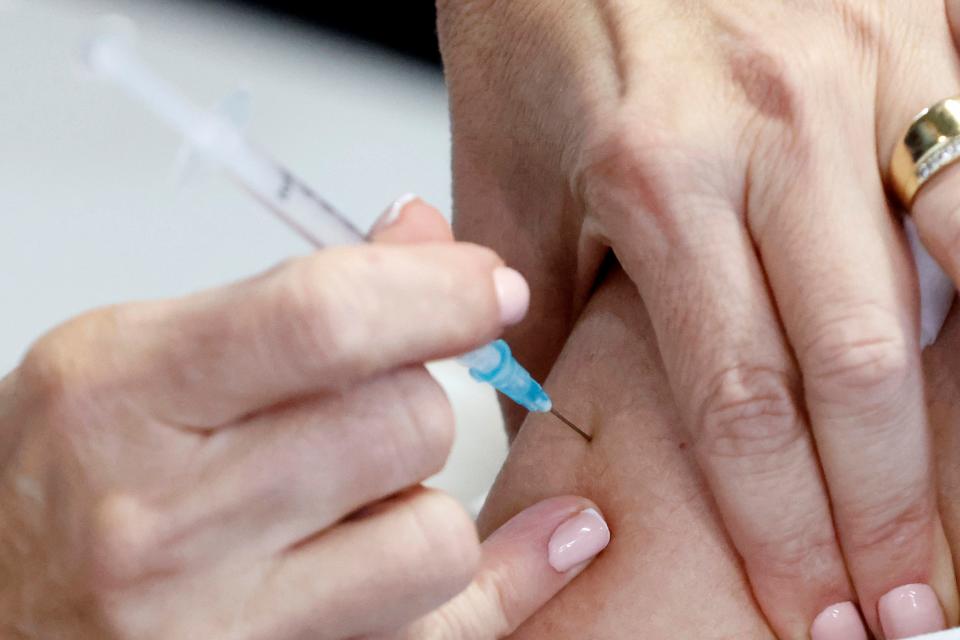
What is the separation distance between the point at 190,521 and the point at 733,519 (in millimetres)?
417

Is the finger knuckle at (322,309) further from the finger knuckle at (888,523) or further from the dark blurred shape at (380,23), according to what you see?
the dark blurred shape at (380,23)

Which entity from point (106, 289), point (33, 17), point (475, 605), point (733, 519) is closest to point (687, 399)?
point (733, 519)

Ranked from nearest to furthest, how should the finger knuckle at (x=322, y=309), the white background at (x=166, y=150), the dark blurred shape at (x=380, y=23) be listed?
the finger knuckle at (x=322, y=309)
the white background at (x=166, y=150)
the dark blurred shape at (x=380, y=23)

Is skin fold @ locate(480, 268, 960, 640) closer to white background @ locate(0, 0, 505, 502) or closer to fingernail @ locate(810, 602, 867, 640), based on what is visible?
fingernail @ locate(810, 602, 867, 640)

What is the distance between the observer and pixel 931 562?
0.75 meters

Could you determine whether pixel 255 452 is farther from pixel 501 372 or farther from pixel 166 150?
pixel 166 150

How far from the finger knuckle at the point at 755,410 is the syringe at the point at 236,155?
172 millimetres

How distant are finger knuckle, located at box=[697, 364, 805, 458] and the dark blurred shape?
1455 mm

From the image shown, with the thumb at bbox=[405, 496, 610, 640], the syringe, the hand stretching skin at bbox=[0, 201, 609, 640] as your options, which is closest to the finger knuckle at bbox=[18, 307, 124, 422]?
the hand stretching skin at bbox=[0, 201, 609, 640]

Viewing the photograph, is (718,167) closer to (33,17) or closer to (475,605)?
(475,605)

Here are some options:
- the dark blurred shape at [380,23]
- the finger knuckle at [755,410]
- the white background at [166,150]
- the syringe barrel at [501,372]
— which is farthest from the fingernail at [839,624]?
the dark blurred shape at [380,23]

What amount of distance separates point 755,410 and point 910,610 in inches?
7.9

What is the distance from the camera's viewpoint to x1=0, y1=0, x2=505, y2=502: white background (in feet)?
5.66

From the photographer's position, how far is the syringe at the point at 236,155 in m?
0.53
